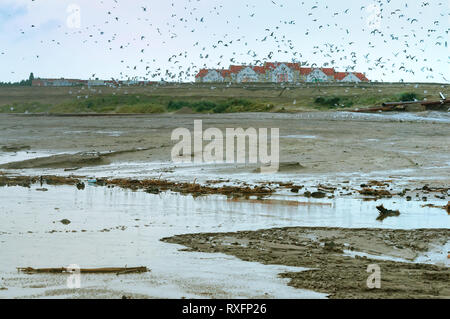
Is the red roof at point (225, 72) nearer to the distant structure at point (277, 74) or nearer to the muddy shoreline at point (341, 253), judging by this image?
the distant structure at point (277, 74)

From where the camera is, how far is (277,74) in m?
97.3

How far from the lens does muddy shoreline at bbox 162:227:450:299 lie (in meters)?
6.38

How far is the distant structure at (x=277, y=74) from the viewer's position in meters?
95.5

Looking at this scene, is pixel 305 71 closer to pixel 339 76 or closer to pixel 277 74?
pixel 277 74

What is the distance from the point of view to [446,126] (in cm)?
2714

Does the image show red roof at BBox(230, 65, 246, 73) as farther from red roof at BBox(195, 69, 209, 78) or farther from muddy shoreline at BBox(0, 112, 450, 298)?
muddy shoreline at BBox(0, 112, 450, 298)

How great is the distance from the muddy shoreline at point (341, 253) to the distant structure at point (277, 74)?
278ft

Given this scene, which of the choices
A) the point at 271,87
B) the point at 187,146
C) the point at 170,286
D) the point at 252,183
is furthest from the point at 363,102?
the point at 170,286

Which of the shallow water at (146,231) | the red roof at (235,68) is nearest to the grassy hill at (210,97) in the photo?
the red roof at (235,68)

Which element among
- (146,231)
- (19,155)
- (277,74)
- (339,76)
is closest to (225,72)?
(277,74)

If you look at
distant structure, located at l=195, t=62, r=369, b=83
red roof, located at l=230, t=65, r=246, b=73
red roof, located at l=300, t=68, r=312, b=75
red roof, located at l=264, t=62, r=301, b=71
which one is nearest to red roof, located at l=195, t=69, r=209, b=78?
distant structure, located at l=195, t=62, r=369, b=83

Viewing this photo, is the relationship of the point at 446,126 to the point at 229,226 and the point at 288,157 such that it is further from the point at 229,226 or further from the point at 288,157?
the point at 229,226

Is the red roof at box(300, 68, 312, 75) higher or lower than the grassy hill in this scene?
higher

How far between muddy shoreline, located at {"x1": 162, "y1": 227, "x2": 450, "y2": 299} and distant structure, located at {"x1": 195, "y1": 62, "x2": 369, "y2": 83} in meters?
84.6
